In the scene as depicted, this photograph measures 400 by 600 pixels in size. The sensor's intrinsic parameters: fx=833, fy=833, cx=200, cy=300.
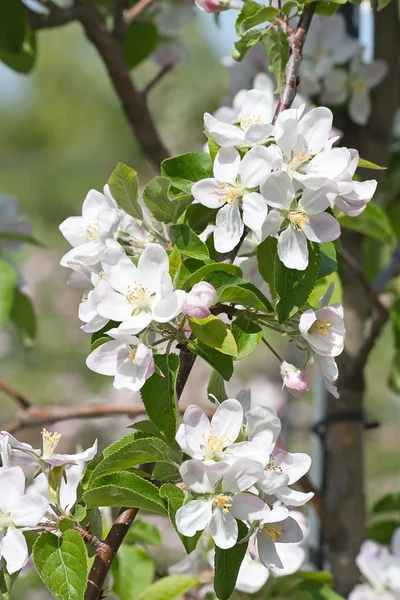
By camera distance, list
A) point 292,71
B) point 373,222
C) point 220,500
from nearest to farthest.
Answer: point 220,500 → point 292,71 → point 373,222

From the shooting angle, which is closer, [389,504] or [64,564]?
[64,564]

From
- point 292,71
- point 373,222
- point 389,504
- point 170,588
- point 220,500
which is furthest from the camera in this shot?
point 389,504

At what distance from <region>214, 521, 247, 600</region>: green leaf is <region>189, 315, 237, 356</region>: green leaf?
109 millimetres

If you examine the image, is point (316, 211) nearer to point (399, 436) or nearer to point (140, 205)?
point (140, 205)

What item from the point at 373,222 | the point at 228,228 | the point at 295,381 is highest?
the point at 228,228

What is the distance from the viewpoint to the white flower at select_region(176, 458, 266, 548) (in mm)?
485

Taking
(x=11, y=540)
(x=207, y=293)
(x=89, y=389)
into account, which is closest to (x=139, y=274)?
(x=207, y=293)

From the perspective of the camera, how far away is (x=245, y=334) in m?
0.55

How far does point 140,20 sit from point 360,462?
696 mm

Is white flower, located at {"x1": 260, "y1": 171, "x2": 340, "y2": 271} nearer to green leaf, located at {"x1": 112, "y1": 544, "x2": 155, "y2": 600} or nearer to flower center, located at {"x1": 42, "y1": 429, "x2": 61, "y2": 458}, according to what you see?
flower center, located at {"x1": 42, "y1": 429, "x2": 61, "y2": 458}

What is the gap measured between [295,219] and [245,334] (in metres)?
0.08

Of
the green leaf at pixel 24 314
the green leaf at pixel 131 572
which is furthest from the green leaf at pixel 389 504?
the green leaf at pixel 24 314

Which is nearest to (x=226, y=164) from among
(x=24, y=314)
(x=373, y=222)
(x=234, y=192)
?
(x=234, y=192)

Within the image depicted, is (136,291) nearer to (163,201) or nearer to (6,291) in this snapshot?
(163,201)
